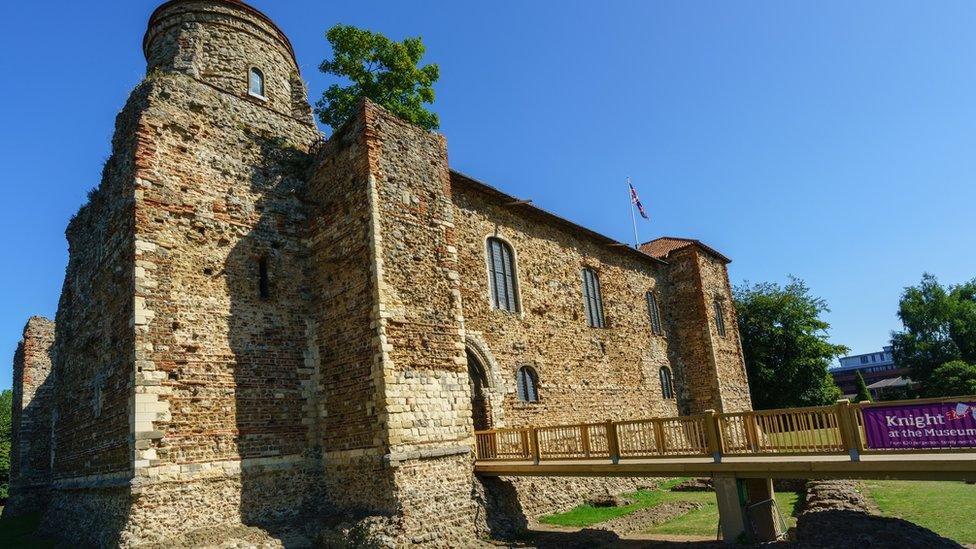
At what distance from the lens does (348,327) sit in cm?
1321

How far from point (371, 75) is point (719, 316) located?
18053mm

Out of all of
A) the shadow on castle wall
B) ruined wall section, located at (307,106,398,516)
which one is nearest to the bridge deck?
ruined wall section, located at (307,106,398,516)

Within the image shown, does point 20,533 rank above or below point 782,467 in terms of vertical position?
below

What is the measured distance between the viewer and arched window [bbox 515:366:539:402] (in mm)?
17578

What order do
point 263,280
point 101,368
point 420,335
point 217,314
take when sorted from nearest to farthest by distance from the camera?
point 217,314 < point 420,335 < point 101,368 < point 263,280

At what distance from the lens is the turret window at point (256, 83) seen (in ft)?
53.7

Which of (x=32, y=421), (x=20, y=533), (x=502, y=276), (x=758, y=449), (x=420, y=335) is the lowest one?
(x=20, y=533)

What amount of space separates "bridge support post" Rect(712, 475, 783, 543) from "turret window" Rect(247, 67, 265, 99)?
46.0 ft

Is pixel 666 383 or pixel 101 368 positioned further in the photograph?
pixel 666 383

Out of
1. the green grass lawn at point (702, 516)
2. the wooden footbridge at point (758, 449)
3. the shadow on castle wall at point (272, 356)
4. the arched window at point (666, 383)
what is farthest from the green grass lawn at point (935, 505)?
the shadow on castle wall at point (272, 356)

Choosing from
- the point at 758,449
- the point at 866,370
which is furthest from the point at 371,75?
the point at 866,370

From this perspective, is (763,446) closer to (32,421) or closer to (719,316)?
(719,316)

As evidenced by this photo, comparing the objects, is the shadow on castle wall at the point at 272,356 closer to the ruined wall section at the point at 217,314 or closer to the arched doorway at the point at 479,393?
the ruined wall section at the point at 217,314

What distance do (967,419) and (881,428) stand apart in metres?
1.05
